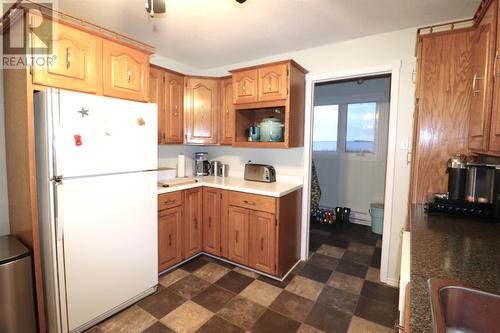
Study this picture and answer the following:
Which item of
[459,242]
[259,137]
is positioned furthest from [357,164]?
[459,242]

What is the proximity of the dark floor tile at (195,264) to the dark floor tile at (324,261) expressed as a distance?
1.23 meters

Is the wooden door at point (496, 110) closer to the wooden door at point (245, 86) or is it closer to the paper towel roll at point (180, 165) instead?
the wooden door at point (245, 86)

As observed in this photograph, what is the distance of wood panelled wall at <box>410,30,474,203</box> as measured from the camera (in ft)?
5.64

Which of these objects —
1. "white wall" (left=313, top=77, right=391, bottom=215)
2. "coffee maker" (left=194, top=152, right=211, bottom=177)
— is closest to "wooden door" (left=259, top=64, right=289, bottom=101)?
Answer: "coffee maker" (left=194, top=152, right=211, bottom=177)

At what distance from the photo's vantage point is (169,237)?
8.37 feet

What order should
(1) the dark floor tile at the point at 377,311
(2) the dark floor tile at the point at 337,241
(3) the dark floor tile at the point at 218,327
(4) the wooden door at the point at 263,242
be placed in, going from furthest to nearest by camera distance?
(2) the dark floor tile at the point at 337,241 → (4) the wooden door at the point at 263,242 → (1) the dark floor tile at the point at 377,311 → (3) the dark floor tile at the point at 218,327

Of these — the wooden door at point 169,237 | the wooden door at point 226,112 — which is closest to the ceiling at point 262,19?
the wooden door at point 226,112

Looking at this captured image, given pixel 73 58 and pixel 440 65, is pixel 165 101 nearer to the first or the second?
pixel 73 58

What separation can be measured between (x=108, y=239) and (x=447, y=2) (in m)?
3.09

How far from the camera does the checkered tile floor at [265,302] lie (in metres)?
1.87

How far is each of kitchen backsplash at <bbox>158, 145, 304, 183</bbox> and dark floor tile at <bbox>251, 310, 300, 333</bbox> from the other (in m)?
1.41

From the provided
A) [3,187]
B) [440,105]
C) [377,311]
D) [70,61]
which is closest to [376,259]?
[377,311]

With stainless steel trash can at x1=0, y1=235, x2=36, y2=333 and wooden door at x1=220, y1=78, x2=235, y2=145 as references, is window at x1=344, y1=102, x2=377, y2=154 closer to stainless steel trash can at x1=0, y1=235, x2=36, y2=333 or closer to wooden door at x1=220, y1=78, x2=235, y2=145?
wooden door at x1=220, y1=78, x2=235, y2=145

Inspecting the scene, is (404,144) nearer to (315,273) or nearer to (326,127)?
(315,273)
